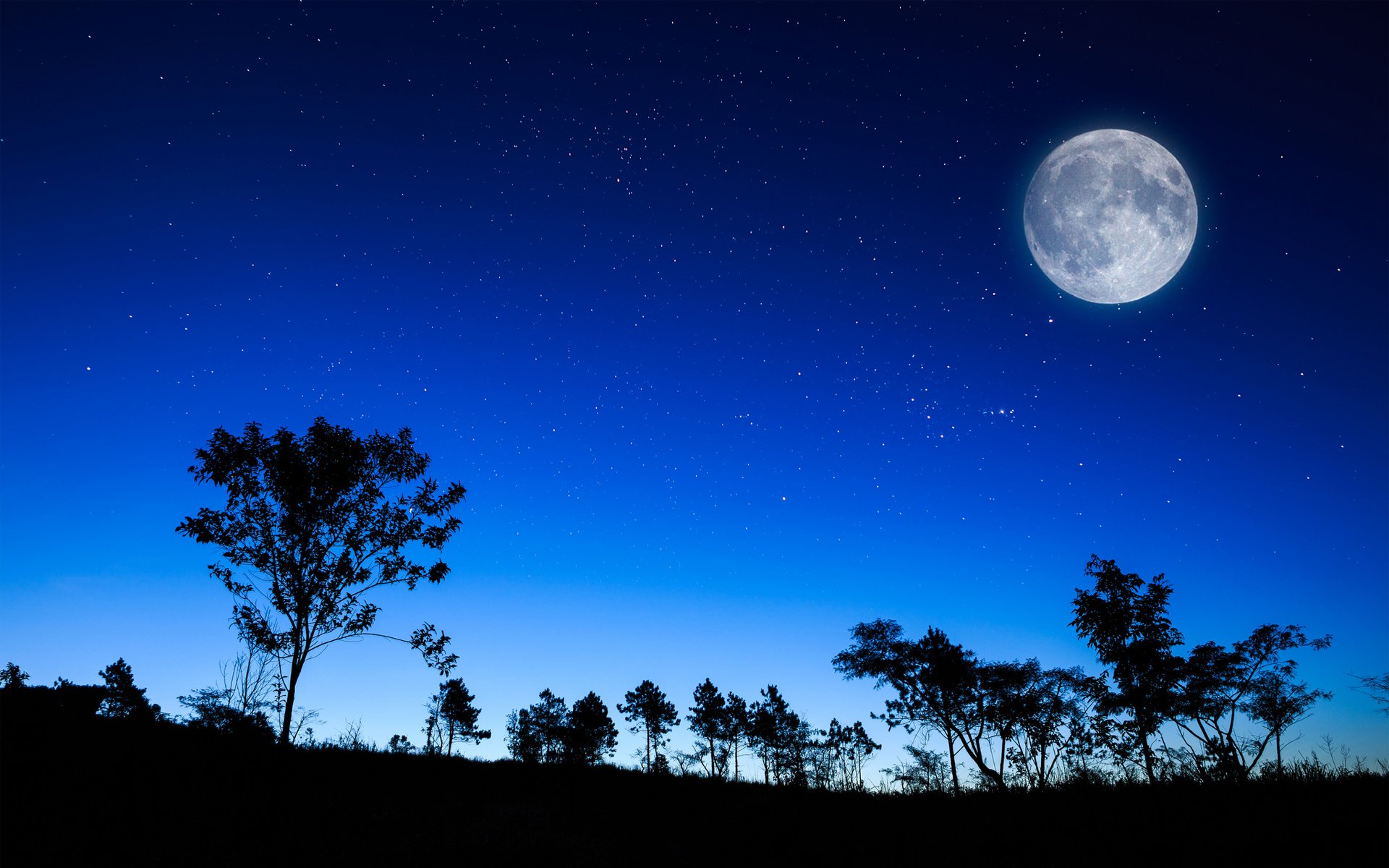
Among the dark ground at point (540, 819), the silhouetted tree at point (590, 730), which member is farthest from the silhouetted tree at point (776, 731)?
the dark ground at point (540, 819)

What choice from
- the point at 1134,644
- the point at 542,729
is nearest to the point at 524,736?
the point at 542,729

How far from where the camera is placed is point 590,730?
215 feet

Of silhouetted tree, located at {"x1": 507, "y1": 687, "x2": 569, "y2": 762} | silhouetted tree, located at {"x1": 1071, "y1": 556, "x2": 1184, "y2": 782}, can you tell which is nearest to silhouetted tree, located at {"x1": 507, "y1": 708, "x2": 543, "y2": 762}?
silhouetted tree, located at {"x1": 507, "y1": 687, "x2": 569, "y2": 762}

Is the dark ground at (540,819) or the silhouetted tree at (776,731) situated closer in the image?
the dark ground at (540,819)

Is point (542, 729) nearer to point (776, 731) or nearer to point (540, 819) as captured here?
point (776, 731)

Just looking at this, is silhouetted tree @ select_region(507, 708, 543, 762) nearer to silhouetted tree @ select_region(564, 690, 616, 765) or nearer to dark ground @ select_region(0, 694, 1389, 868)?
silhouetted tree @ select_region(564, 690, 616, 765)

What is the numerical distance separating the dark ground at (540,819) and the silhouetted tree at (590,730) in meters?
52.5

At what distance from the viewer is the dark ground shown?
812cm

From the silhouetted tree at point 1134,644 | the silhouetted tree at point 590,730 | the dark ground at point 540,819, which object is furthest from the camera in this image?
the silhouetted tree at point 590,730

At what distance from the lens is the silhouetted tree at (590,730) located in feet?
210

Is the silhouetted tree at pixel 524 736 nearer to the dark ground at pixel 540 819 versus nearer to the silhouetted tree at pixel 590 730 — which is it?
the silhouetted tree at pixel 590 730

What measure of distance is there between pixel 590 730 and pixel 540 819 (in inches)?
2227

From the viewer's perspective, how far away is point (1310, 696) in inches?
1606

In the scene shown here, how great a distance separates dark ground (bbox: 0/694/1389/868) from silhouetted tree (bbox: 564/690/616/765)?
2066 inches
